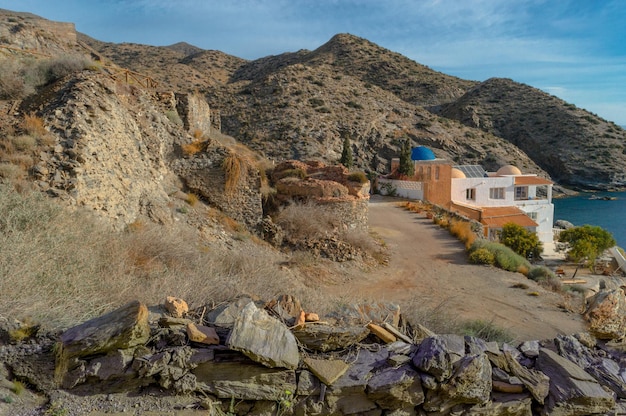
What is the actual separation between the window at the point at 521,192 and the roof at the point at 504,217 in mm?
3573

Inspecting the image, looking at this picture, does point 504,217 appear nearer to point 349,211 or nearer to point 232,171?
point 349,211

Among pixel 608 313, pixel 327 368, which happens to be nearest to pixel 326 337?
pixel 327 368

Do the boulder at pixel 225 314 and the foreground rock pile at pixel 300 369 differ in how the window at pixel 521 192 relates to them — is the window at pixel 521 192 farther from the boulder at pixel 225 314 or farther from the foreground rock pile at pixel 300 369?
the boulder at pixel 225 314

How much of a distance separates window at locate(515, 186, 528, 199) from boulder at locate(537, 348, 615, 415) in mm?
28937

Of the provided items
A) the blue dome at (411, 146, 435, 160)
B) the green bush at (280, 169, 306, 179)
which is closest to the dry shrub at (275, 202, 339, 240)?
the green bush at (280, 169, 306, 179)

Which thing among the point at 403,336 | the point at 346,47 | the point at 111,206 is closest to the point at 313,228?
the point at 111,206

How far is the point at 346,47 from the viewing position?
65562 mm

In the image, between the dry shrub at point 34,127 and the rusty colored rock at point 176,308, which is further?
the dry shrub at point 34,127

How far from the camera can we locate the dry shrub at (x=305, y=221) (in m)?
12.9

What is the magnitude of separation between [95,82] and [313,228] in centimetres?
693

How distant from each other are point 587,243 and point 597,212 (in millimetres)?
25659

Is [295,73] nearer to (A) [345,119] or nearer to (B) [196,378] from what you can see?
(A) [345,119]

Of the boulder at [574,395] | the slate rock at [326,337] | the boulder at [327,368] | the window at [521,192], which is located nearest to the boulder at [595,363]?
the boulder at [574,395]

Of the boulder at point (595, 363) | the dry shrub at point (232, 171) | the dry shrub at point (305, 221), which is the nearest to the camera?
the boulder at point (595, 363)
